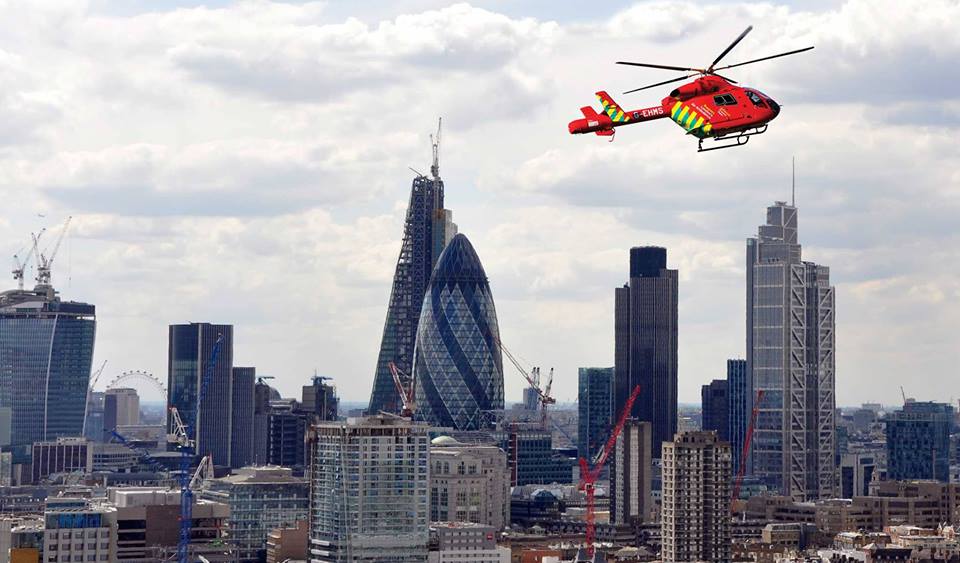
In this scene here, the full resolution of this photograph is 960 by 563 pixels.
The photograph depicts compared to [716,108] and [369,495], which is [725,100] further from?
[369,495]

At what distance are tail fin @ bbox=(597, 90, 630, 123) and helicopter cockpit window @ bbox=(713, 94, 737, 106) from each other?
10.6 metres

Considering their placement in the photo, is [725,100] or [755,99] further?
[725,100]

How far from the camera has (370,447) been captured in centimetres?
18775

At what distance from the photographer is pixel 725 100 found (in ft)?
355

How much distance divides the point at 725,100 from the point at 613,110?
499 inches

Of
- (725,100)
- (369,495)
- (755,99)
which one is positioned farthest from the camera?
(369,495)

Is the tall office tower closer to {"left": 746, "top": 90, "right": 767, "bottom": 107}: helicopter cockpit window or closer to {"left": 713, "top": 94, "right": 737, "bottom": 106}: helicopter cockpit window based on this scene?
{"left": 713, "top": 94, "right": 737, "bottom": 106}: helicopter cockpit window

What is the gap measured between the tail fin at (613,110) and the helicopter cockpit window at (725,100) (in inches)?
417

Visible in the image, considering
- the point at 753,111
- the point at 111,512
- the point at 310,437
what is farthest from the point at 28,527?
the point at 753,111

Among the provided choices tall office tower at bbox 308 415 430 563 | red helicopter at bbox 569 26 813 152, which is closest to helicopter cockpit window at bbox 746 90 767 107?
red helicopter at bbox 569 26 813 152

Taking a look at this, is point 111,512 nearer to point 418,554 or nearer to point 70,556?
point 70,556

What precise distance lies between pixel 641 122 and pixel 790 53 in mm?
21032

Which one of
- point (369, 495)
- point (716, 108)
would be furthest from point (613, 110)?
point (369, 495)

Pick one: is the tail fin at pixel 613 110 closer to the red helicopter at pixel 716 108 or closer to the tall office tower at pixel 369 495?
the red helicopter at pixel 716 108
